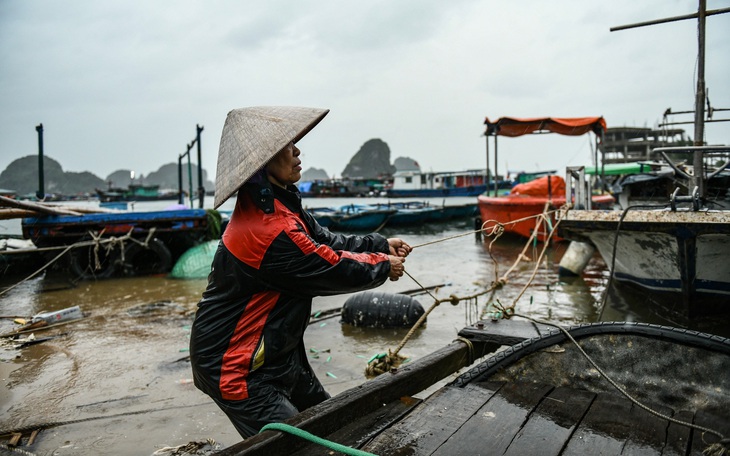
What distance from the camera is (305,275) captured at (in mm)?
2033

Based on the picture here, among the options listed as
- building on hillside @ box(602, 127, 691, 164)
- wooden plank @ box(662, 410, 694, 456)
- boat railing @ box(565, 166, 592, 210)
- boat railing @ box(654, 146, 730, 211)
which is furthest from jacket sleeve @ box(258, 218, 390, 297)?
building on hillside @ box(602, 127, 691, 164)

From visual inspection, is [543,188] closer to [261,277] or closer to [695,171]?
[695,171]

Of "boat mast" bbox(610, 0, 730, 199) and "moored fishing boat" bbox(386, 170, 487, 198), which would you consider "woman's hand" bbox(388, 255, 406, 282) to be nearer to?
"boat mast" bbox(610, 0, 730, 199)

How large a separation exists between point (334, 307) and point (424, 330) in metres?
2.04

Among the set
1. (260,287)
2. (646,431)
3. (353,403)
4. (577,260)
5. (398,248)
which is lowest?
(577,260)

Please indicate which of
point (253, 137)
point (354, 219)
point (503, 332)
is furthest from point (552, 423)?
point (354, 219)

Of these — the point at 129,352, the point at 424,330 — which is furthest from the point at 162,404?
the point at 424,330

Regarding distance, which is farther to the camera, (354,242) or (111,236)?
(111,236)

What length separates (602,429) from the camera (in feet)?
6.72

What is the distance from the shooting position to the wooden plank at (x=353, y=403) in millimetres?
1723

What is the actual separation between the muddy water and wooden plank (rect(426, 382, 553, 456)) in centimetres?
220

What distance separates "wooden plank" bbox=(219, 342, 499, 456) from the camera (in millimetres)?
1723

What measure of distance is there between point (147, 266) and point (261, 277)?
11.6m

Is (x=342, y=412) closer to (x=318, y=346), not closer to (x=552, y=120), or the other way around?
(x=318, y=346)
